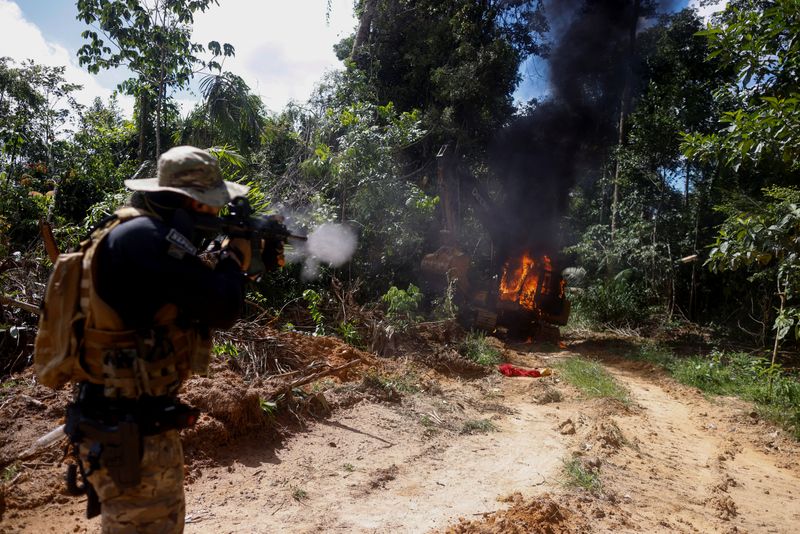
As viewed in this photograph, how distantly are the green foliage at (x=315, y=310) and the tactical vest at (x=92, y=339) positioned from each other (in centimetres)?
555

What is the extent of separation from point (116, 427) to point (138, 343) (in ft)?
1.08

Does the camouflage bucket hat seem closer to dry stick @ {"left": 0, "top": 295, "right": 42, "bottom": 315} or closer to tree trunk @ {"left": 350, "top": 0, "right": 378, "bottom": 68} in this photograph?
dry stick @ {"left": 0, "top": 295, "right": 42, "bottom": 315}

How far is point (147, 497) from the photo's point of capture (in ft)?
6.73

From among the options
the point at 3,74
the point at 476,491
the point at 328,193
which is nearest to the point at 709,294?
the point at 328,193

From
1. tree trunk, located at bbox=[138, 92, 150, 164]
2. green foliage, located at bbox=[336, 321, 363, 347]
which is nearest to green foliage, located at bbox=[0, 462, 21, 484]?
green foliage, located at bbox=[336, 321, 363, 347]

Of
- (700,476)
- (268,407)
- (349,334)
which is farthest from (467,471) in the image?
(349,334)

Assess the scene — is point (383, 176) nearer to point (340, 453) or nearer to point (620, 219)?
point (340, 453)

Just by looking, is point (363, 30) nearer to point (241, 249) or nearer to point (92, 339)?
point (241, 249)

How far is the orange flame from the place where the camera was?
1266 centimetres

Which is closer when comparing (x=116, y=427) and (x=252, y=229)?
(x=116, y=427)

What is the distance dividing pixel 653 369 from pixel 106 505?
31.3 ft

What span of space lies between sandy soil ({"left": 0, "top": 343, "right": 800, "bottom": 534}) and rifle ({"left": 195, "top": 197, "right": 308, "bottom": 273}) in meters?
1.90

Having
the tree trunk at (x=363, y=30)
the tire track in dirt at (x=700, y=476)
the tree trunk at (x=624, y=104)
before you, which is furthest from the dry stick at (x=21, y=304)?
the tree trunk at (x=624, y=104)

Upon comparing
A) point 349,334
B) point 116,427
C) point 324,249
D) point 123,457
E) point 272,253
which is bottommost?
point 349,334
